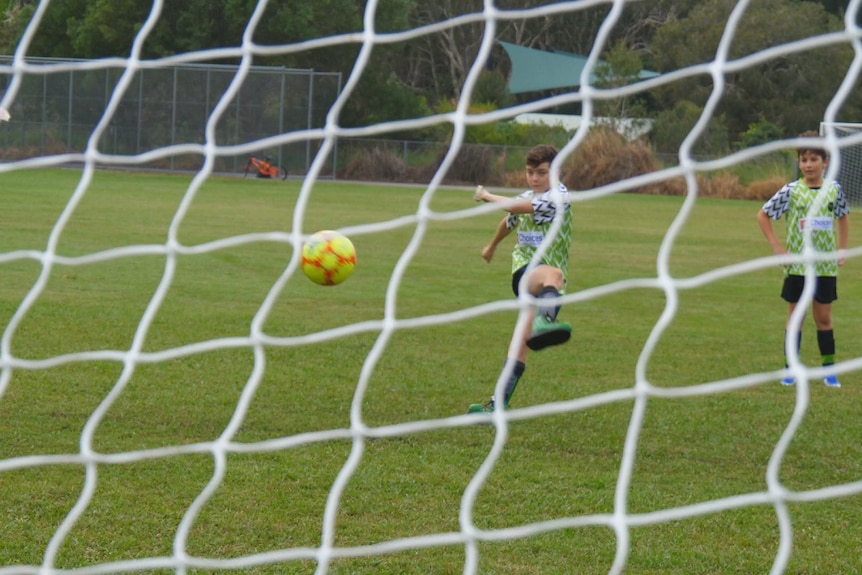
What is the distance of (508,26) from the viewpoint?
195ft

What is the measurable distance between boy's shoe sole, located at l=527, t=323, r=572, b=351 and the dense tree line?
103ft

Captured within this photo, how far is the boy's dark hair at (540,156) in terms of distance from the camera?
6301mm

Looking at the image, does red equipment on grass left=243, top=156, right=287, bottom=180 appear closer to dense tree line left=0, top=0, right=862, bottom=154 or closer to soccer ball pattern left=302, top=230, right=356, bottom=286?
dense tree line left=0, top=0, right=862, bottom=154

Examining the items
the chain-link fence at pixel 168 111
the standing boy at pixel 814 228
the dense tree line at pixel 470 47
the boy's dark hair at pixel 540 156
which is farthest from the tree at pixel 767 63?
the boy's dark hair at pixel 540 156

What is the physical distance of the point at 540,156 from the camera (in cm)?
633

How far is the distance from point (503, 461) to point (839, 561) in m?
1.66

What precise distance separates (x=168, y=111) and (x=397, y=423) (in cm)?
2984

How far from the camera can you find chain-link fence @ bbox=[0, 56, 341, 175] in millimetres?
34250

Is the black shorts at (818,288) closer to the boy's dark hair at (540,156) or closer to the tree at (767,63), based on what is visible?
the boy's dark hair at (540,156)

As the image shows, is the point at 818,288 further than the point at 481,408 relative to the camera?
Yes

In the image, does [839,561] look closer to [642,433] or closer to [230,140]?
[642,433]

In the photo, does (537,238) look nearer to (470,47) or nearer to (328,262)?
(328,262)

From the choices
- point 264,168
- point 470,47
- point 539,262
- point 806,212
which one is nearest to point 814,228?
point 806,212

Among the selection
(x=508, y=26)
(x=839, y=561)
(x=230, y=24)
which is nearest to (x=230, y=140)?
(x=230, y=24)
